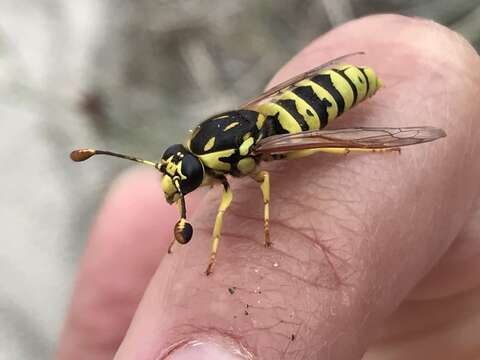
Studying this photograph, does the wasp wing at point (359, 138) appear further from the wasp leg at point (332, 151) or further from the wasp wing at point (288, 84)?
the wasp wing at point (288, 84)

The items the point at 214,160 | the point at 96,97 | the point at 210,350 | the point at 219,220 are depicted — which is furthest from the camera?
the point at 96,97

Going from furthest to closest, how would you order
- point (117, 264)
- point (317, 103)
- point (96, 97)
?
1. point (96, 97)
2. point (117, 264)
3. point (317, 103)

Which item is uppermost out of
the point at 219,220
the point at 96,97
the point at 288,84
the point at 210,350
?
the point at 96,97

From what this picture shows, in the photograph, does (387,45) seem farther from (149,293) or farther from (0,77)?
(0,77)

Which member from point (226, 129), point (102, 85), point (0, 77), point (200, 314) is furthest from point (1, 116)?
point (200, 314)

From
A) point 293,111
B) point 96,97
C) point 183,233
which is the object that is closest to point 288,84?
point 293,111

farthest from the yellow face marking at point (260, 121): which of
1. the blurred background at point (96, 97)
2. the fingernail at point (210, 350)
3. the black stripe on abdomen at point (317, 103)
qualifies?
the blurred background at point (96, 97)

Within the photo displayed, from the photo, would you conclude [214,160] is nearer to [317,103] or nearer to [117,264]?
[317,103]
